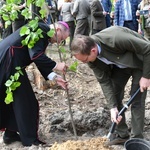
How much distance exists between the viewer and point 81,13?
814 centimetres

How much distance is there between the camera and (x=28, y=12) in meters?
3.51

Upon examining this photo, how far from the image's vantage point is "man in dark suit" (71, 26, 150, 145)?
127 inches

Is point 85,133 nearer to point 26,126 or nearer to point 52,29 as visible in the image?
point 26,126

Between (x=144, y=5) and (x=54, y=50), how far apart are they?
3396 mm

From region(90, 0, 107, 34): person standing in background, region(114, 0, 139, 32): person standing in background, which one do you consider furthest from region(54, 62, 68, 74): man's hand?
region(90, 0, 107, 34): person standing in background

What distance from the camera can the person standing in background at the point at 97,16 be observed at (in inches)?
295

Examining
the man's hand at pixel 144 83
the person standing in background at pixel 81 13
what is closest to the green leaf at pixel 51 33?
the man's hand at pixel 144 83

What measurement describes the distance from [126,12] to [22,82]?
11.8ft

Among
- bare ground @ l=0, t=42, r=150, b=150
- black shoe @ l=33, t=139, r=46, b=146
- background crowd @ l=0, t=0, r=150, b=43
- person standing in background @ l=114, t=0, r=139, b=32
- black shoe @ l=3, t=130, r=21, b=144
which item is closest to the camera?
bare ground @ l=0, t=42, r=150, b=150

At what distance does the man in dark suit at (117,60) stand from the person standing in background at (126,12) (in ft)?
10.4

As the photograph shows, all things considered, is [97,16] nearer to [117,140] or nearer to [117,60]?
[117,140]

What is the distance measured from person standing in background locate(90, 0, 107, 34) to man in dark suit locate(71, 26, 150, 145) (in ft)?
12.8

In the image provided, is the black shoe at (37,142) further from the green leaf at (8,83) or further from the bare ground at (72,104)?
the green leaf at (8,83)

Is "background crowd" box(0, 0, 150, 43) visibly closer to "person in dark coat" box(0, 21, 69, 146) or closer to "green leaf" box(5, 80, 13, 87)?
"person in dark coat" box(0, 21, 69, 146)
